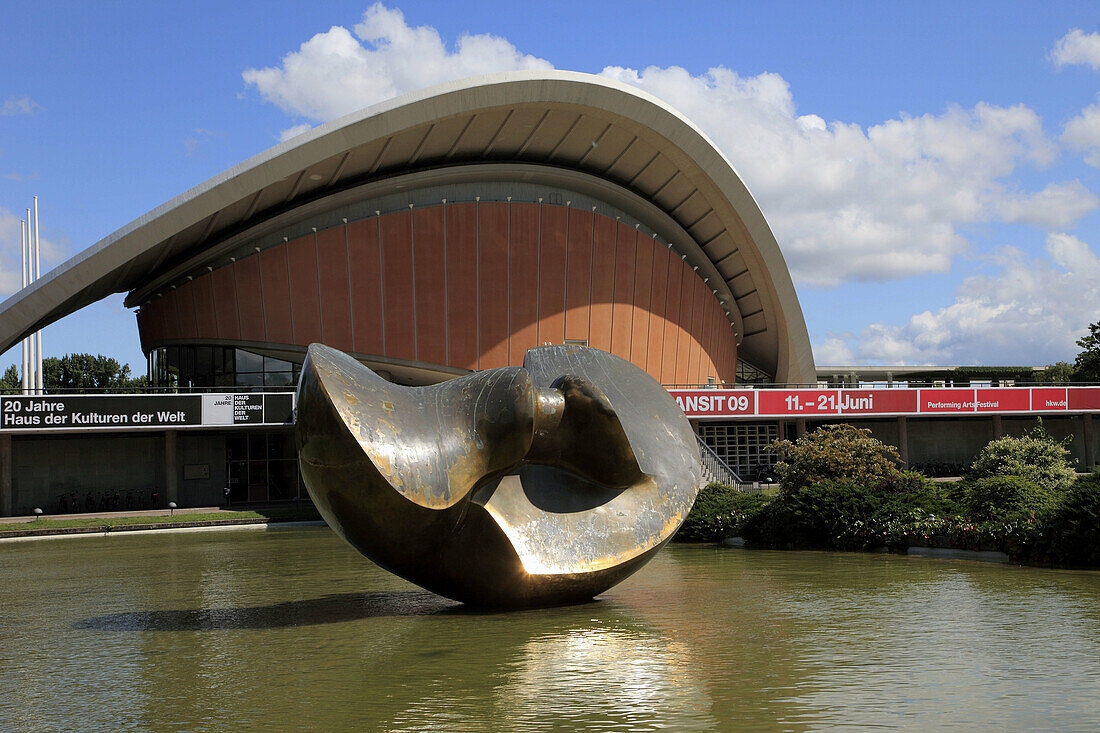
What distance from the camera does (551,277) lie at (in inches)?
1807

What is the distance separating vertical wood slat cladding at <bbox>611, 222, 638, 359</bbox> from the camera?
48188mm

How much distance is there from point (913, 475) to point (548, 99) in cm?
2492

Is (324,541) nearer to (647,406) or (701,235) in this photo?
(647,406)

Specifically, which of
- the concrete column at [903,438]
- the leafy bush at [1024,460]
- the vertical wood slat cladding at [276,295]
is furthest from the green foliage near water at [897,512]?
the vertical wood slat cladding at [276,295]

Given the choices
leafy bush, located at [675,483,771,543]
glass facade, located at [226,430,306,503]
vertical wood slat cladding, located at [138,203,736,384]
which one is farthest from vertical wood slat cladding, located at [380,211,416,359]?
leafy bush, located at [675,483,771,543]

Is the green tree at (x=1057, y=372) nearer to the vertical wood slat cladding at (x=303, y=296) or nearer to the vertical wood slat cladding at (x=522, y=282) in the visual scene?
the vertical wood slat cladding at (x=522, y=282)

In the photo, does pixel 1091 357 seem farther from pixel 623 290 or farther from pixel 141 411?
pixel 141 411

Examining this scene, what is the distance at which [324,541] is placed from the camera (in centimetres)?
2681

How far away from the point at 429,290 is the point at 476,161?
720 centimetres

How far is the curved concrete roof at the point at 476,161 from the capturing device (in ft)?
122

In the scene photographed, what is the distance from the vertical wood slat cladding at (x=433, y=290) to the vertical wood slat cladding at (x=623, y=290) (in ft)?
0.20

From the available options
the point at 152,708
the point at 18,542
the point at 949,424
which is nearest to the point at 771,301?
the point at 949,424

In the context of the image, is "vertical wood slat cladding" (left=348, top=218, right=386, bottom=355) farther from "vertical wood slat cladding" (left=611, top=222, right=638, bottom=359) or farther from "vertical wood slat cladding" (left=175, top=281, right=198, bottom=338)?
"vertical wood slat cladding" (left=611, top=222, right=638, bottom=359)

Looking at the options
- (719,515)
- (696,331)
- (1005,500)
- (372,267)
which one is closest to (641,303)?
(696,331)
